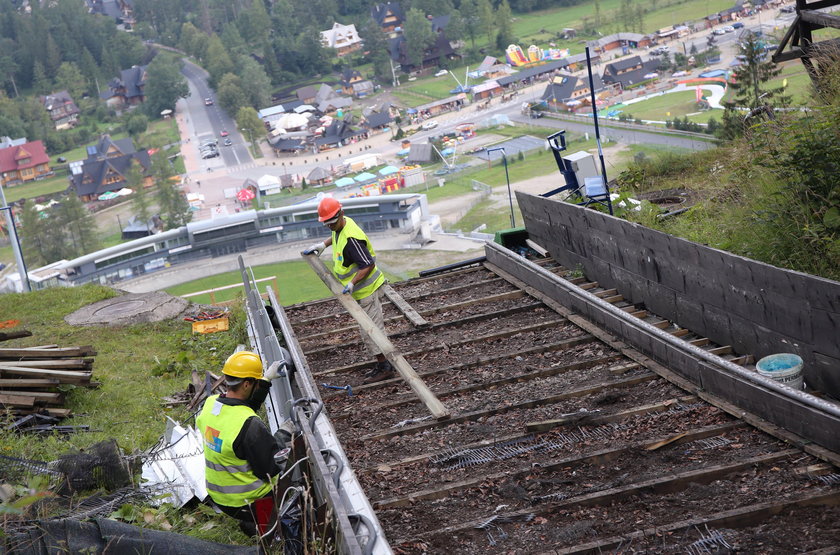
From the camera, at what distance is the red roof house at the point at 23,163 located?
10212 cm

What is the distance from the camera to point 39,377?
10.5 meters

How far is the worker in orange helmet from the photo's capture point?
29.0 feet

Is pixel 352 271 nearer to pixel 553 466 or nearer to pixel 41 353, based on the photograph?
pixel 553 466

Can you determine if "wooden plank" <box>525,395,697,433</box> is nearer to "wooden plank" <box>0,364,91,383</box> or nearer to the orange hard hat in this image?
the orange hard hat

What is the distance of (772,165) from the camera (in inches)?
341

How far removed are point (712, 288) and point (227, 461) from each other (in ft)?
16.0

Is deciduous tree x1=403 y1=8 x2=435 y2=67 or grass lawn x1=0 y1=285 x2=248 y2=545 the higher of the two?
deciduous tree x1=403 y1=8 x2=435 y2=67

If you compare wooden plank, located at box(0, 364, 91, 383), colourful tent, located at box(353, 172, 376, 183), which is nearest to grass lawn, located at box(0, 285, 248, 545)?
wooden plank, located at box(0, 364, 91, 383)

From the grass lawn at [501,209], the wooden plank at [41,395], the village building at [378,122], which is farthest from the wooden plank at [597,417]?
the village building at [378,122]

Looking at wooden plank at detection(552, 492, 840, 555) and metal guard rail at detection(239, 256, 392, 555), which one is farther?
wooden plank at detection(552, 492, 840, 555)

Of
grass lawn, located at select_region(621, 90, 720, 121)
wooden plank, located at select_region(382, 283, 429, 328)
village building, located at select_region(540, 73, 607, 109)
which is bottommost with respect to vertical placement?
grass lawn, located at select_region(621, 90, 720, 121)

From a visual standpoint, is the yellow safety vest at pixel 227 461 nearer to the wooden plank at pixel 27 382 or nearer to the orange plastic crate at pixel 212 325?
the wooden plank at pixel 27 382

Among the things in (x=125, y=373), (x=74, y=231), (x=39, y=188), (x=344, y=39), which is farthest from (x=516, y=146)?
(x=125, y=373)

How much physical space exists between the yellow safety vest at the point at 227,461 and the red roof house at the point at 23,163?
106080 mm
